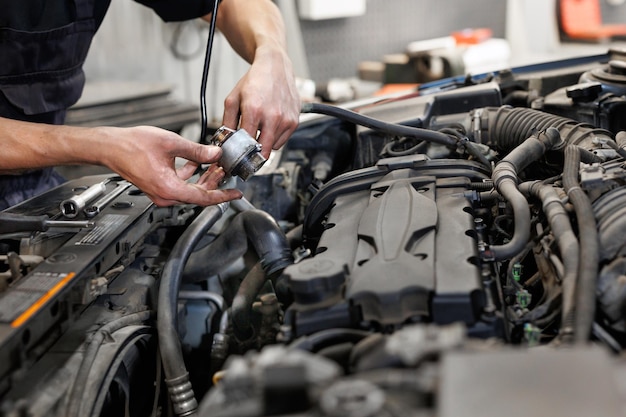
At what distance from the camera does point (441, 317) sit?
79 cm

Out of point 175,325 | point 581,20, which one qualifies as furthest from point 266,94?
point 581,20

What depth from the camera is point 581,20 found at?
4605 millimetres

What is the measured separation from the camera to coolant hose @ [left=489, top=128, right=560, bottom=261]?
0.94 m

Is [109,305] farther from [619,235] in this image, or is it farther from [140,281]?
[619,235]

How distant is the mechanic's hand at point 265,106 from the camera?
1.26m

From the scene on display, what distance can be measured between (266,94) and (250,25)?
1.31ft

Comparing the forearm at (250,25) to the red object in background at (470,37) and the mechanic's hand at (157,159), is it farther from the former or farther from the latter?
the red object in background at (470,37)

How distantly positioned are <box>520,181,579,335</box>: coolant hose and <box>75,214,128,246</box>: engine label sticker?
0.62 meters

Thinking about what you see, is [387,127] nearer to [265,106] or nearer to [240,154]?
[265,106]

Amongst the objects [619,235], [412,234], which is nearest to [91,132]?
[412,234]

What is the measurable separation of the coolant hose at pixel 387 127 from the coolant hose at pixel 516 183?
0.17m

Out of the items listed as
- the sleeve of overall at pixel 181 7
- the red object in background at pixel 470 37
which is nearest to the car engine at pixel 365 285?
the sleeve of overall at pixel 181 7

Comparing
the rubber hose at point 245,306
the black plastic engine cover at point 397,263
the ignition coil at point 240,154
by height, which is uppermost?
the ignition coil at point 240,154

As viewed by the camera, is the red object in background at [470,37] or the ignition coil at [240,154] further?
the red object in background at [470,37]
